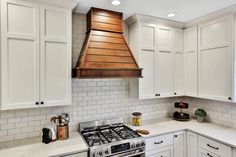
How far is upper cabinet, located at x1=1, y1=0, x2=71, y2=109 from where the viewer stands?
165cm

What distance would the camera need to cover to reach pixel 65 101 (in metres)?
1.95

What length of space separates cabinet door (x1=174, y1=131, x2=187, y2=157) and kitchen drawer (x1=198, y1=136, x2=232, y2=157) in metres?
0.24

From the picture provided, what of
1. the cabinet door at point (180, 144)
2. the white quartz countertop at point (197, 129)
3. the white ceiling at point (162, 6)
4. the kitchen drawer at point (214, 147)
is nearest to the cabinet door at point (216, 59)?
the white ceiling at point (162, 6)

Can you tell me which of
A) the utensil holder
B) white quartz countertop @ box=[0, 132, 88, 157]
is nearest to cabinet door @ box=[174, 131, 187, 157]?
white quartz countertop @ box=[0, 132, 88, 157]

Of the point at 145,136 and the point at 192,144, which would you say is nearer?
the point at 145,136

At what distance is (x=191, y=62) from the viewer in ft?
8.86

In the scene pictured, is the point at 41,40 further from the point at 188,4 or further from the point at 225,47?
the point at 225,47

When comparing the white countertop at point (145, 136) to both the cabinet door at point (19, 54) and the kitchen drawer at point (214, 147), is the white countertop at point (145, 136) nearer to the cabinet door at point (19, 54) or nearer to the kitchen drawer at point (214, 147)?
the kitchen drawer at point (214, 147)

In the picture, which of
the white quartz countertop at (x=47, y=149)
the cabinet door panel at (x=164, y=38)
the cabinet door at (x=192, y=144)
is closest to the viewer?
the white quartz countertop at (x=47, y=149)

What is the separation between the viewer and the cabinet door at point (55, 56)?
1819mm

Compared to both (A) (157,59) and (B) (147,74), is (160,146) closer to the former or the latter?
(B) (147,74)

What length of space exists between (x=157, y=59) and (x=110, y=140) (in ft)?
4.70

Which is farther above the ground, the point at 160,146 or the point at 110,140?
the point at 110,140

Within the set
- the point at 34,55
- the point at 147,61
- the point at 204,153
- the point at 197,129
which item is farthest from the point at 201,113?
the point at 34,55
